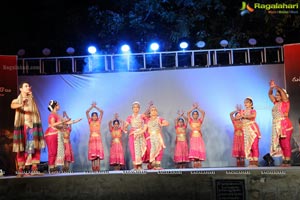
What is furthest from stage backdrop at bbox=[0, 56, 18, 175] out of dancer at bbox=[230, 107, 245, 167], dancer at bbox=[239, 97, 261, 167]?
dancer at bbox=[239, 97, 261, 167]

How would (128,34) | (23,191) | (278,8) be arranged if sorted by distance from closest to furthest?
(23,191) < (278,8) < (128,34)

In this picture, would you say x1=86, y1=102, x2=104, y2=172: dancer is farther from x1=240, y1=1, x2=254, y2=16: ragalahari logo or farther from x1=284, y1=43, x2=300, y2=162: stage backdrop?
x1=240, y1=1, x2=254, y2=16: ragalahari logo

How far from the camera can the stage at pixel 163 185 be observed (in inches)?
290

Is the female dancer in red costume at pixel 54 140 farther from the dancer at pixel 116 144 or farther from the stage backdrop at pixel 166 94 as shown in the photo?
the stage backdrop at pixel 166 94

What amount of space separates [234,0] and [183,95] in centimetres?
387

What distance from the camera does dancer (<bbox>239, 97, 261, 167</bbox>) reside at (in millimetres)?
8672

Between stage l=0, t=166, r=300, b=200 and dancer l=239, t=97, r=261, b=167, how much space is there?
115 cm

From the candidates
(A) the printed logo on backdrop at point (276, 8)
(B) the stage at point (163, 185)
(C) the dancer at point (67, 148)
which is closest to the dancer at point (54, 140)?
(C) the dancer at point (67, 148)

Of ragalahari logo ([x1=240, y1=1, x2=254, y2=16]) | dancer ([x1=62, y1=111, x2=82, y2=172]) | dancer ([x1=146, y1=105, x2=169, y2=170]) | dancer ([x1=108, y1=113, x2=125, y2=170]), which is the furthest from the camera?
ragalahari logo ([x1=240, y1=1, x2=254, y2=16])

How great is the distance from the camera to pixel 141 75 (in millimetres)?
9969

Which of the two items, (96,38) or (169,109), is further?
(96,38)

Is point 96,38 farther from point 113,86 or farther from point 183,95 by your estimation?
point 183,95

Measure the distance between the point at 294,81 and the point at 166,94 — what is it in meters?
2.46

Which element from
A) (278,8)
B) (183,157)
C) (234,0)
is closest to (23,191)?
(183,157)
